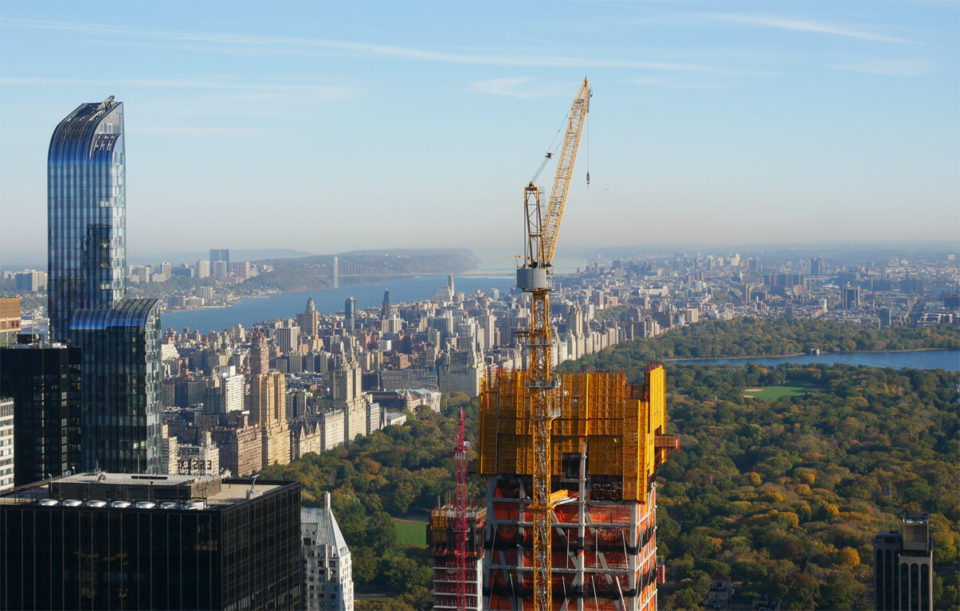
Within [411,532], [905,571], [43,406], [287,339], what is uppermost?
[43,406]

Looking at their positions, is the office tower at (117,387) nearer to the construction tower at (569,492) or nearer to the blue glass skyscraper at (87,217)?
the blue glass skyscraper at (87,217)

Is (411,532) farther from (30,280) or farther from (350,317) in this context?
(350,317)

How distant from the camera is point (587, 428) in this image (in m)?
18.1

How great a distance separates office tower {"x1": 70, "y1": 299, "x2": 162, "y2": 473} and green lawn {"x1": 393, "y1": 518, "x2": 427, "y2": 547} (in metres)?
14.7

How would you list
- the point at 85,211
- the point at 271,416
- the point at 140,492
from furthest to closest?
the point at 271,416 < the point at 85,211 < the point at 140,492

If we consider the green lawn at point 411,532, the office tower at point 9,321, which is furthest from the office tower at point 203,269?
the office tower at point 9,321

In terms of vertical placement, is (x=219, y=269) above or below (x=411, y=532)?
above

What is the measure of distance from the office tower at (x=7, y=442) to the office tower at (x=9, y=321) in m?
3.82

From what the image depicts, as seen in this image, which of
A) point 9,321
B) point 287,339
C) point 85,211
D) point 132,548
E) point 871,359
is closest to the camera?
point 132,548

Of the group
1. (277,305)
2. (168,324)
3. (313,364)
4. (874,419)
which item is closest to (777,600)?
(874,419)

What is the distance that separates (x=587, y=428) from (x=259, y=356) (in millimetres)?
78493

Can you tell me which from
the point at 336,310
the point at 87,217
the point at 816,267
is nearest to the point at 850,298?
the point at 816,267

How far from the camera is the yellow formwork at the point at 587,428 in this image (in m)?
17.7

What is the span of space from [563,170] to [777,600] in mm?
18691
